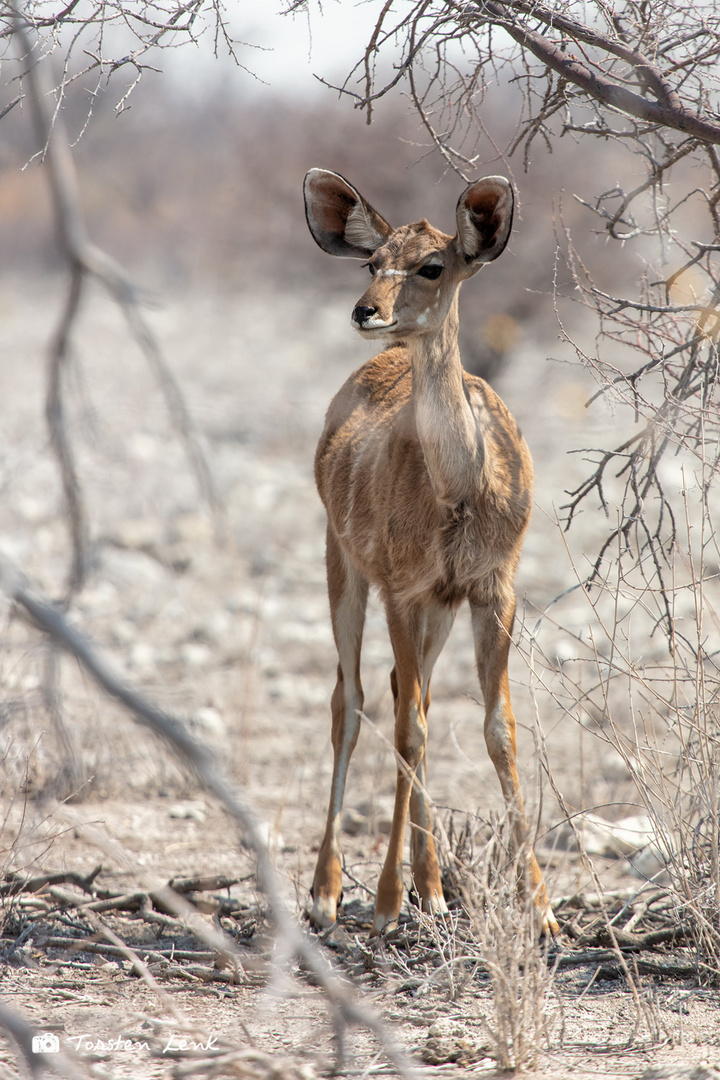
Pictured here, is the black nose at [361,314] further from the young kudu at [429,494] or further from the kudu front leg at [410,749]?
the kudu front leg at [410,749]

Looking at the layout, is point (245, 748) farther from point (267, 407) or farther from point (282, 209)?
point (282, 209)

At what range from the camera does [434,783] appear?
6527 mm

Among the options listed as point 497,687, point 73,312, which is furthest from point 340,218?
point 73,312

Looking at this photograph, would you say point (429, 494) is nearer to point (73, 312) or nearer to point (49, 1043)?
point (49, 1043)

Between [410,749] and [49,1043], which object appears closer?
[49,1043]

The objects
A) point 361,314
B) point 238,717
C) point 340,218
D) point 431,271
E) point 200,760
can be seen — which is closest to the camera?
point 200,760

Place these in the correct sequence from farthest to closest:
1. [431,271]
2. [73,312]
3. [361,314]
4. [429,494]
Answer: [429,494]
[431,271]
[361,314]
[73,312]

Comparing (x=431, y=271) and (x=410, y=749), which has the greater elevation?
(x=431, y=271)

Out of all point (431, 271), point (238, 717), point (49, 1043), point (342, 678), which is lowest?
point (49, 1043)

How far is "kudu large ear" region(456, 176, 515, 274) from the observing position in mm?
4094

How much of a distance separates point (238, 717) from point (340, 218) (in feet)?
12.8

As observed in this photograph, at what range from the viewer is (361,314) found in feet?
12.7

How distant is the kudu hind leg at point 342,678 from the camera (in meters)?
4.77

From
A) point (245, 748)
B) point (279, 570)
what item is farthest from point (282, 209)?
point (245, 748)
